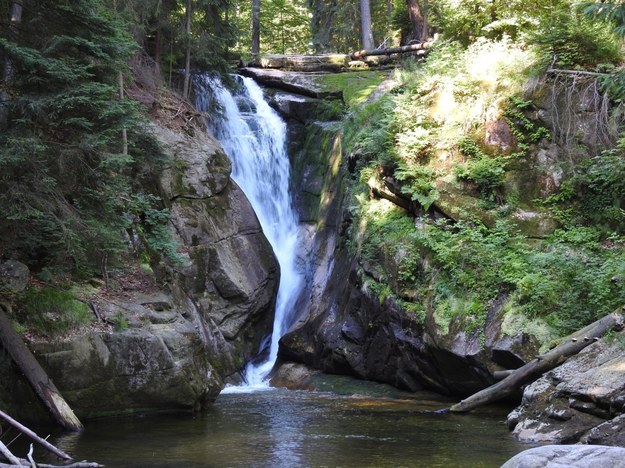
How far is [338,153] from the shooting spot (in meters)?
19.9

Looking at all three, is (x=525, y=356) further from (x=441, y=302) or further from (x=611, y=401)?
(x=611, y=401)

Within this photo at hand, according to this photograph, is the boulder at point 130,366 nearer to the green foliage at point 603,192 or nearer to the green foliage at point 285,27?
the green foliage at point 603,192

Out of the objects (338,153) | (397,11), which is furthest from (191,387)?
(397,11)

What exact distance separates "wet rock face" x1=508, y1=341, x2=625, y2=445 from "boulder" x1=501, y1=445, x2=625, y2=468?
2.55m

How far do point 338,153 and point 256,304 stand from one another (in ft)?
18.4

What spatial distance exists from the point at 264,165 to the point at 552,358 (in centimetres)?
1317

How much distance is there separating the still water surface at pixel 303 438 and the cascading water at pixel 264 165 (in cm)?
578

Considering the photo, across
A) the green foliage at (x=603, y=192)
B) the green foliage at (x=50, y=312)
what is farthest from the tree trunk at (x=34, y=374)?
the green foliage at (x=603, y=192)

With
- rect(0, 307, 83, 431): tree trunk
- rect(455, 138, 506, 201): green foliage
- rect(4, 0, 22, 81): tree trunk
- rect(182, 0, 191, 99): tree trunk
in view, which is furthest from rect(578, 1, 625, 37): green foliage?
rect(182, 0, 191, 99): tree trunk

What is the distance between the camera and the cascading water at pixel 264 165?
734 inches

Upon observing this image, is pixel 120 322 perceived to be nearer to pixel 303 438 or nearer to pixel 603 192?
pixel 303 438

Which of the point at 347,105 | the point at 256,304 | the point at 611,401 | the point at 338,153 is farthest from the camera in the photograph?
the point at 347,105

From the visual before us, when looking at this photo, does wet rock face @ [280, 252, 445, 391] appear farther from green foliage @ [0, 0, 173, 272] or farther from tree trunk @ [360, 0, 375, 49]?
tree trunk @ [360, 0, 375, 49]

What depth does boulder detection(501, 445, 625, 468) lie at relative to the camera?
488cm
